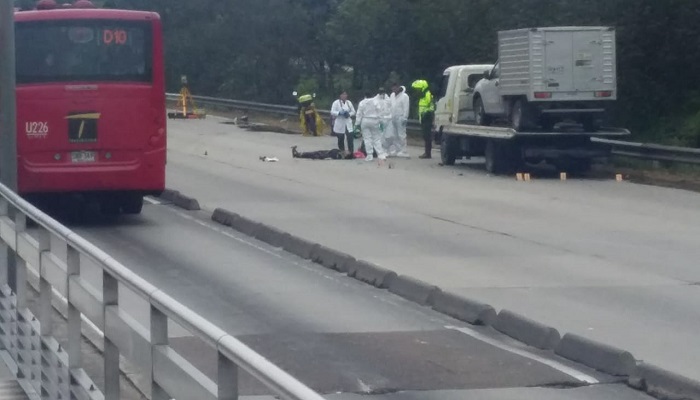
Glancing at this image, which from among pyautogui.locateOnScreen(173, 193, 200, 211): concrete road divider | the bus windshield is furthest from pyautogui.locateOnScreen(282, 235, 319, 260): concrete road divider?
pyautogui.locateOnScreen(173, 193, 200, 211): concrete road divider

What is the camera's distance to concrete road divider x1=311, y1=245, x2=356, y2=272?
44.7 feet

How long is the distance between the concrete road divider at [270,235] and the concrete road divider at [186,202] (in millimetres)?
3626

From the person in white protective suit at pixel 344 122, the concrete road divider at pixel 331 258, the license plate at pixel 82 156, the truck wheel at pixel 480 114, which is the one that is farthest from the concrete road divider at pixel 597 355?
the person in white protective suit at pixel 344 122

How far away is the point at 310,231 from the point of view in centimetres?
1705

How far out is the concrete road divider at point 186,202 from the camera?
19.9 m

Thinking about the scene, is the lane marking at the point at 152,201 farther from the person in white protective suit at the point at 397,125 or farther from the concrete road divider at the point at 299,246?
the person in white protective suit at the point at 397,125

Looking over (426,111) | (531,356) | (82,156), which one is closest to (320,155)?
(426,111)

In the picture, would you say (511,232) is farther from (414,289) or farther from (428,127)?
(428,127)

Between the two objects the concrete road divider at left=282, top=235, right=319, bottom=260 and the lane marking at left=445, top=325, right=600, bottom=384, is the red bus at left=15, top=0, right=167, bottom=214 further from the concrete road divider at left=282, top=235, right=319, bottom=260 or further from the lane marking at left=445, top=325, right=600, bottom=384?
the lane marking at left=445, top=325, right=600, bottom=384

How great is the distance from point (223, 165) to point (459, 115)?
18.4ft

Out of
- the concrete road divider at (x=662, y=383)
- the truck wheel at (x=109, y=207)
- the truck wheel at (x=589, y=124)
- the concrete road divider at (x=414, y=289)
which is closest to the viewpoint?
the concrete road divider at (x=662, y=383)

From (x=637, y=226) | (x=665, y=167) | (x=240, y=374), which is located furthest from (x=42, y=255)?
(x=665, y=167)

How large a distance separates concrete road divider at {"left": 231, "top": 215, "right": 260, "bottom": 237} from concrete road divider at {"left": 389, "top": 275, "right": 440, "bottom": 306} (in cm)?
452

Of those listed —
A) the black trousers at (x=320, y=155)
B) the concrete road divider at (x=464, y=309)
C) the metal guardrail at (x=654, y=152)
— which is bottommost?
the black trousers at (x=320, y=155)
